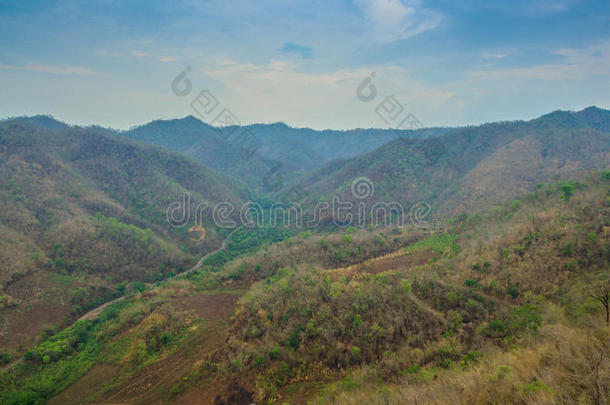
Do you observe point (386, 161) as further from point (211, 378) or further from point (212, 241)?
point (211, 378)

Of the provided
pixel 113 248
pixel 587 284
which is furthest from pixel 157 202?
pixel 587 284

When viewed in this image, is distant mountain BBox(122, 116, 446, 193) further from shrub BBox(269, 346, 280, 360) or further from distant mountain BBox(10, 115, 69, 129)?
shrub BBox(269, 346, 280, 360)

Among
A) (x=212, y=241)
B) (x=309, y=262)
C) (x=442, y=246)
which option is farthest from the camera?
(x=212, y=241)

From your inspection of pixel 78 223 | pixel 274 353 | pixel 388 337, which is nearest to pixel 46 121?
pixel 78 223

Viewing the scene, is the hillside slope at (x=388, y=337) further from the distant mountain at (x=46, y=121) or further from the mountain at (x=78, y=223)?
the distant mountain at (x=46, y=121)

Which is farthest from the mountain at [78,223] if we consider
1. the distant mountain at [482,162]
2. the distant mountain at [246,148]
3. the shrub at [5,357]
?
the distant mountain at [246,148]


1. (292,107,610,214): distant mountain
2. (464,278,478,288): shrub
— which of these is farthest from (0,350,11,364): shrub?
(292,107,610,214): distant mountain
